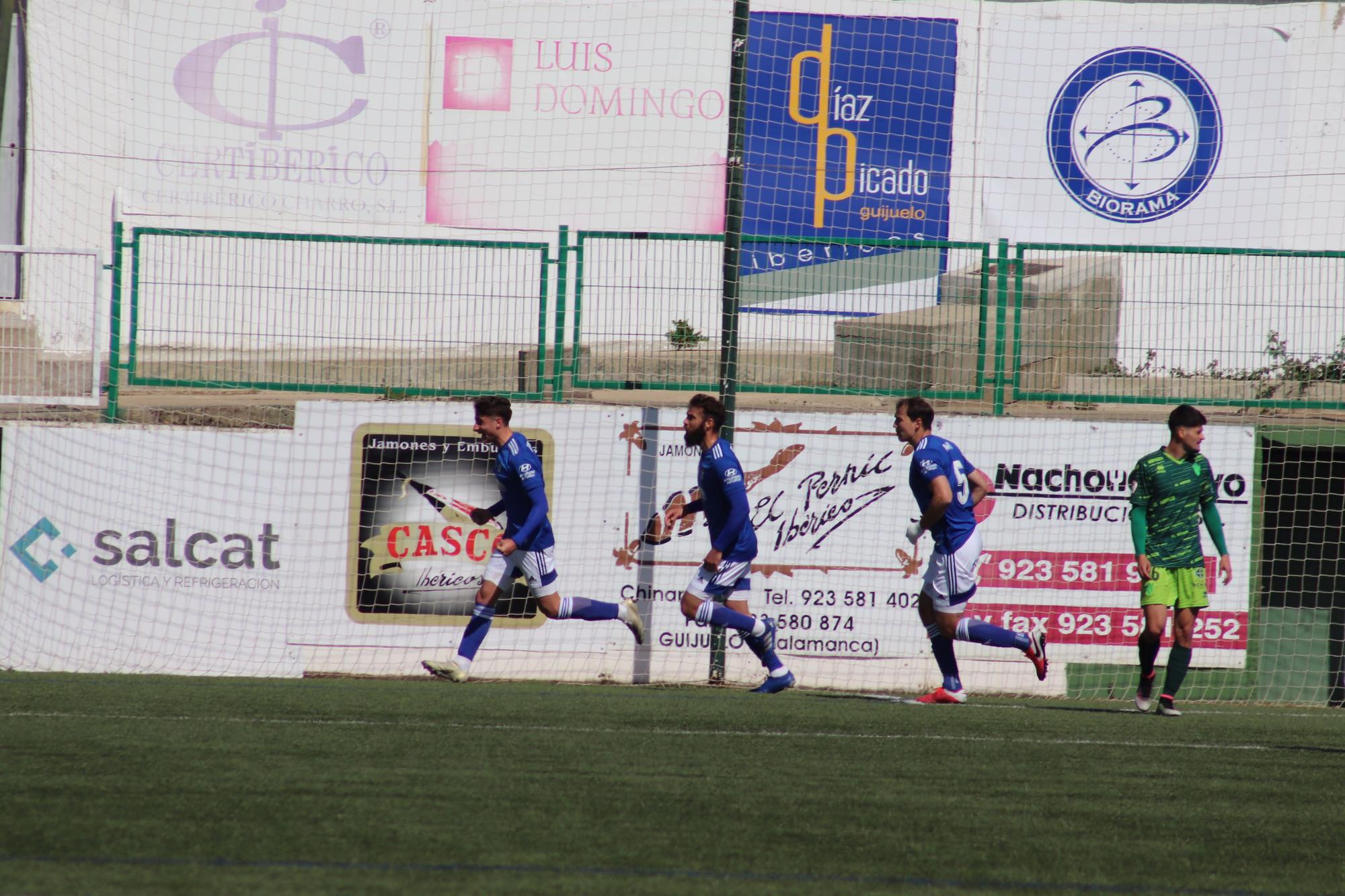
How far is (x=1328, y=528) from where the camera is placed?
1133cm

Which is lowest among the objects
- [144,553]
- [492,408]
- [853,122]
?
[144,553]

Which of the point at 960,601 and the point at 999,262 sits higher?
the point at 999,262

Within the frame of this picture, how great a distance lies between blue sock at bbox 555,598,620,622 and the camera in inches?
380

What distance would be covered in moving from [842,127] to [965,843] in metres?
15.0

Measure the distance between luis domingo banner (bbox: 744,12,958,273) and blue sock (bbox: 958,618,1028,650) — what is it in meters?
9.84

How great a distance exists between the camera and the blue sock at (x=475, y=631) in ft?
31.1

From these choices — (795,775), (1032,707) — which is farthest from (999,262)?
(795,775)

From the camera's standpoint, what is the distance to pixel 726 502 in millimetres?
9234

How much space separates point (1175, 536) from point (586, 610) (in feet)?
13.0

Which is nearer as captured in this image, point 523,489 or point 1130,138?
point 523,489

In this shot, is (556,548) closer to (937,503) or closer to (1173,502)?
(937,503)

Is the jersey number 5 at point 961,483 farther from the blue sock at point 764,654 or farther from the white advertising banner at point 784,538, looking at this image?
the blue sock at point 764,654

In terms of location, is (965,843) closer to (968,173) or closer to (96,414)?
(96,414)

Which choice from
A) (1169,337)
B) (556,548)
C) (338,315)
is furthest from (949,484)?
(338,315)
